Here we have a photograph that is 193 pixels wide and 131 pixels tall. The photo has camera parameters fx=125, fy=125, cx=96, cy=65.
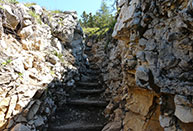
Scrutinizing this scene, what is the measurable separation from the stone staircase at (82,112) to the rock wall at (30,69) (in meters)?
0.37

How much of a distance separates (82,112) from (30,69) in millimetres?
2550

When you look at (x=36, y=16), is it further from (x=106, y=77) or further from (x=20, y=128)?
(x=20, y=128)

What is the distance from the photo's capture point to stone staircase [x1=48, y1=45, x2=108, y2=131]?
415 centimetres

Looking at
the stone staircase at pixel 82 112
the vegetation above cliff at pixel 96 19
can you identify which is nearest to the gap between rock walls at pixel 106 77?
the stone staircase at pixel 82 112

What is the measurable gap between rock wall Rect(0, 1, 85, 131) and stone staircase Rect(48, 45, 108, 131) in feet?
1.22

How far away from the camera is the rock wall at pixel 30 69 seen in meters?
3.26

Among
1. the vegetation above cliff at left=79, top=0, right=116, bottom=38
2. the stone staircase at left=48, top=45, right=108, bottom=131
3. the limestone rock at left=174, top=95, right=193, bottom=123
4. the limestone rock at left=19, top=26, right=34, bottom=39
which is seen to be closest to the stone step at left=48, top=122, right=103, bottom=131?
the stone staircase at left=48, top=45, right=108, bottom=131

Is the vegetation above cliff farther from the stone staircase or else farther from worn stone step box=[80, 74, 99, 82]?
the stone staircase

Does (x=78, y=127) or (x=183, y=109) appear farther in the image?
(x=78, y=127)

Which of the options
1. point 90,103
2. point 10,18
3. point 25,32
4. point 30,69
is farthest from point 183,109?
point 10,18

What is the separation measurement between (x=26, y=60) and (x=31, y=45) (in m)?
0.99

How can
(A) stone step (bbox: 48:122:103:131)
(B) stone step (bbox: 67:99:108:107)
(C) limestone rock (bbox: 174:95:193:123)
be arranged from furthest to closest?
(B) stone step (bbox: 67:99:108:107) < (A) stone step (bbox: 48:122:103:131) < (C) limestone rock (bbox: 174:95:193:123)

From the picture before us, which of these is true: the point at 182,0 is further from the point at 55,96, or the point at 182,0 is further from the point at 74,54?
the point at 74,54

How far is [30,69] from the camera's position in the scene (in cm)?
415
